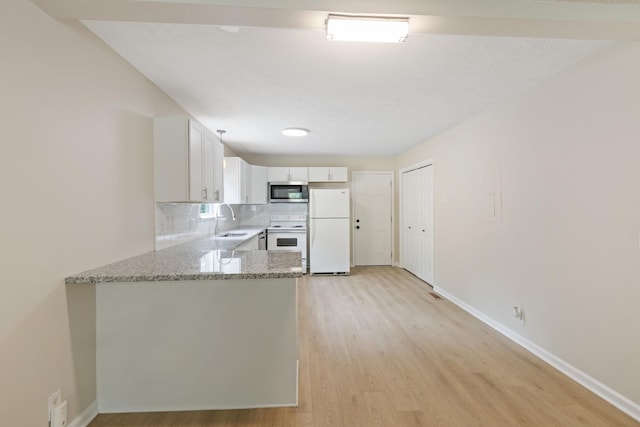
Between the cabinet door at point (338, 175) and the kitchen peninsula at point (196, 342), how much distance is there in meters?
4.14

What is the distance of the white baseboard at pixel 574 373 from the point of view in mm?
1907

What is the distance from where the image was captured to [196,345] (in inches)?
78.7

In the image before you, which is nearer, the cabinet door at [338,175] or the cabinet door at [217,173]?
A: the cabinet door at [217,173]

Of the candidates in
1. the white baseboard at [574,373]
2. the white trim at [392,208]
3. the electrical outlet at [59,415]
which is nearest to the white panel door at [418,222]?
the white trim at [392,208]

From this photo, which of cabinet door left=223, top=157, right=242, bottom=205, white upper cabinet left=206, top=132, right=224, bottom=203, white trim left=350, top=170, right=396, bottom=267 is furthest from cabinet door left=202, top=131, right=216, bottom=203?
white trim left=350, top=170, right=396, bottom=267

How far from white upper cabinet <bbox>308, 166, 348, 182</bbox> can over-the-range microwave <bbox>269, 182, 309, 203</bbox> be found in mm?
261

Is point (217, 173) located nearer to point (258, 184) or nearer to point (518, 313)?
point (258, 184)

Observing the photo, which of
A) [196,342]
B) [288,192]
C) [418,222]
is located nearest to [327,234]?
[288,192]

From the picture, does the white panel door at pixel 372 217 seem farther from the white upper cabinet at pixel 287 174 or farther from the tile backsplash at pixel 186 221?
the tile backsplash at pixel 186 221

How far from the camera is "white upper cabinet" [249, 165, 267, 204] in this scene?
5633mm

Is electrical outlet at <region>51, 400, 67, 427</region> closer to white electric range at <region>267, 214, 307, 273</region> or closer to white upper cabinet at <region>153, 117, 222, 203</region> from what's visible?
white upper cabinet at <region>153, 117, 222, 203</region>

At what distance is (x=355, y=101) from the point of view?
304cm

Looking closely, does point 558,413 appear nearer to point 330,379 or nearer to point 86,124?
point 330,379

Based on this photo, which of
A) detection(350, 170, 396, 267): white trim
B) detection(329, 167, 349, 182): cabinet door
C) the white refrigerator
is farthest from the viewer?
detection(350, 170, 396, 267): white trim
